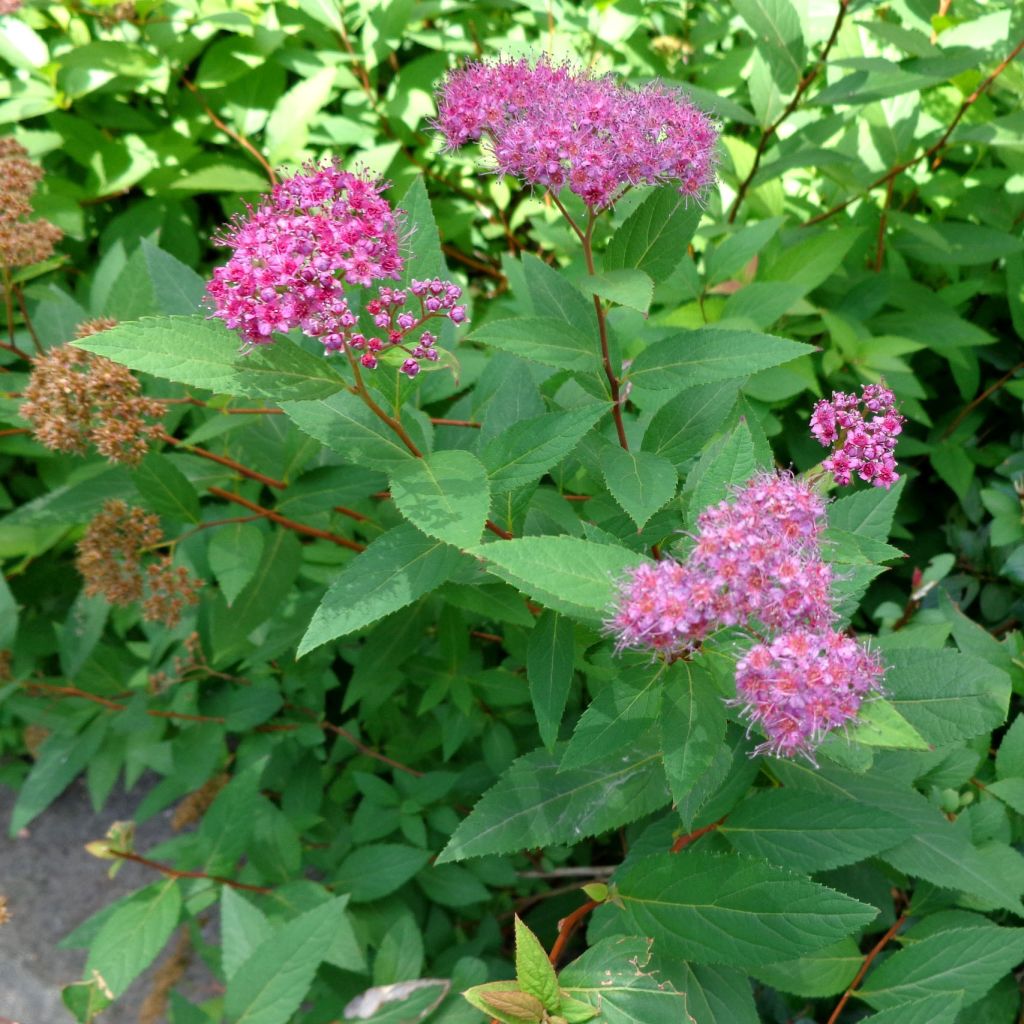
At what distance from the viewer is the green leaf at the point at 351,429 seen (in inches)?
49.3

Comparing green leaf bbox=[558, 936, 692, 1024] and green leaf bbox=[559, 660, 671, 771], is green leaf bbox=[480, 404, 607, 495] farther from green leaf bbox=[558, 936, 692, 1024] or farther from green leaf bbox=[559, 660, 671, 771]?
green leaf bbox=[558, 936, 692, 1024]

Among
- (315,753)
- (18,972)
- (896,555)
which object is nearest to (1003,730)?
(896,555)

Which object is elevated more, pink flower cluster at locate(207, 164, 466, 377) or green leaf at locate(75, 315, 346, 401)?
pink flower cluster at locate(207, 164, 466, 377)

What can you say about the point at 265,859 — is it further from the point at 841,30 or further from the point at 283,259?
the point at 841,30

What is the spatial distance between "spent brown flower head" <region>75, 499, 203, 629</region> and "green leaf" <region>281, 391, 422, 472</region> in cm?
64

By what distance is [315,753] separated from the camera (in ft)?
7.57

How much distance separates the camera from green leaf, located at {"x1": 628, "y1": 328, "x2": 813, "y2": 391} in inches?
50.2

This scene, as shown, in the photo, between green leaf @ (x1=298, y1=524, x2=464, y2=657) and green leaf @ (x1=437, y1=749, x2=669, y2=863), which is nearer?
green leaf @ (x1=298, y1=524, x2=464, y2=657)

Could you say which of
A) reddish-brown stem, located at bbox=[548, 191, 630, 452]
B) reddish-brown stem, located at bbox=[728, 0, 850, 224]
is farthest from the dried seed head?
reddish-brown stem, located at bbox=[728, 0, 850, 224]

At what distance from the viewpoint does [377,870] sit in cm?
201

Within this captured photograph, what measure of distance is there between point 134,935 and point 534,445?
129 centimetres

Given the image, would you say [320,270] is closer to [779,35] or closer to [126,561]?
[126,561]

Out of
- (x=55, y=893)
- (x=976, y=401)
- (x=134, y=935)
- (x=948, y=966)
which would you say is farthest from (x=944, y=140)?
(x=55, y=893)

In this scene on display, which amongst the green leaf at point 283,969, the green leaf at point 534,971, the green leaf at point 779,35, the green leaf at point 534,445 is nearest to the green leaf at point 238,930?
the green leaf at point 283,969
